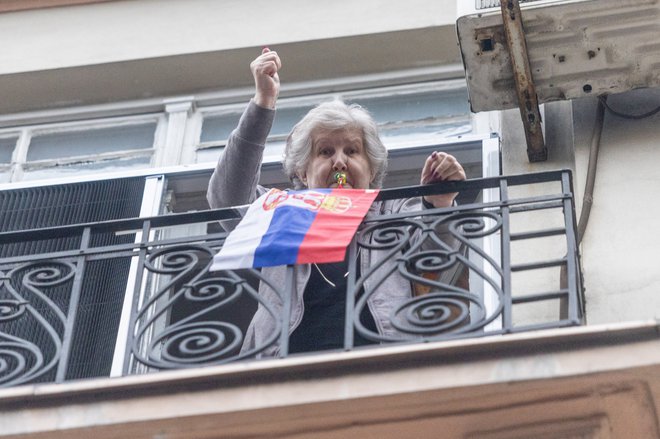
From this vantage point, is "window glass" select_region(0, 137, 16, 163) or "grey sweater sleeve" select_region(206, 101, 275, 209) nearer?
"grey sweater sleeve" select_region(206, 101, 275, 209)

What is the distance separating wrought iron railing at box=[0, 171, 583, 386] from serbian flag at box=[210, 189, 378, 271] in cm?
7

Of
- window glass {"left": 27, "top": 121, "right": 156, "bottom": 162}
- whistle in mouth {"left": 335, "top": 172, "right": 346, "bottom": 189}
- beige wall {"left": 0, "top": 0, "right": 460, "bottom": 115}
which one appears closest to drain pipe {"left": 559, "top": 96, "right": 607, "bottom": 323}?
whistle in mouth {"left": 335, "top": 172, "right": 346, "bottom": 189}

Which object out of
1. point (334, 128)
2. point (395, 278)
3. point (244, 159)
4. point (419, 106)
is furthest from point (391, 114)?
point (395, 278)

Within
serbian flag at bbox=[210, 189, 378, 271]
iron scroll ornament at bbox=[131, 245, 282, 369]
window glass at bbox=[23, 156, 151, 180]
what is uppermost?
window glass at bbox=[23, 156, 151, 180]

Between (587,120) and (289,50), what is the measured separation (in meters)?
2.40

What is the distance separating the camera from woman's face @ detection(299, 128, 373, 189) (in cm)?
754

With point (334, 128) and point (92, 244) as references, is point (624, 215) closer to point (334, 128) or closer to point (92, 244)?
point (334, 128)

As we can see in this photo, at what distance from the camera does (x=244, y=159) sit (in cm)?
755

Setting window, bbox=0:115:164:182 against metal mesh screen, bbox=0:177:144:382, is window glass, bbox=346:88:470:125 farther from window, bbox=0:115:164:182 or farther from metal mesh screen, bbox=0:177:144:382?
metal mesh screen, bbox=0:177:144:382

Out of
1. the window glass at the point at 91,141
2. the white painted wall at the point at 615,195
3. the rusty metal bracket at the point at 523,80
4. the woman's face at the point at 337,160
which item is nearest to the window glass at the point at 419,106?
the white painted wall at the point at 615,195

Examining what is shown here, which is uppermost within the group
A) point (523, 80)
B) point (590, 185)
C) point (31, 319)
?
point (523, 80)

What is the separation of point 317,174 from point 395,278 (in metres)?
0.69

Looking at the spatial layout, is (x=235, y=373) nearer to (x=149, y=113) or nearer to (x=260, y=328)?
(x=260, y=328)

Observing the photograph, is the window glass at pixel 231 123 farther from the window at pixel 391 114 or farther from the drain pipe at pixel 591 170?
the drain pipe at pixel 591 170
